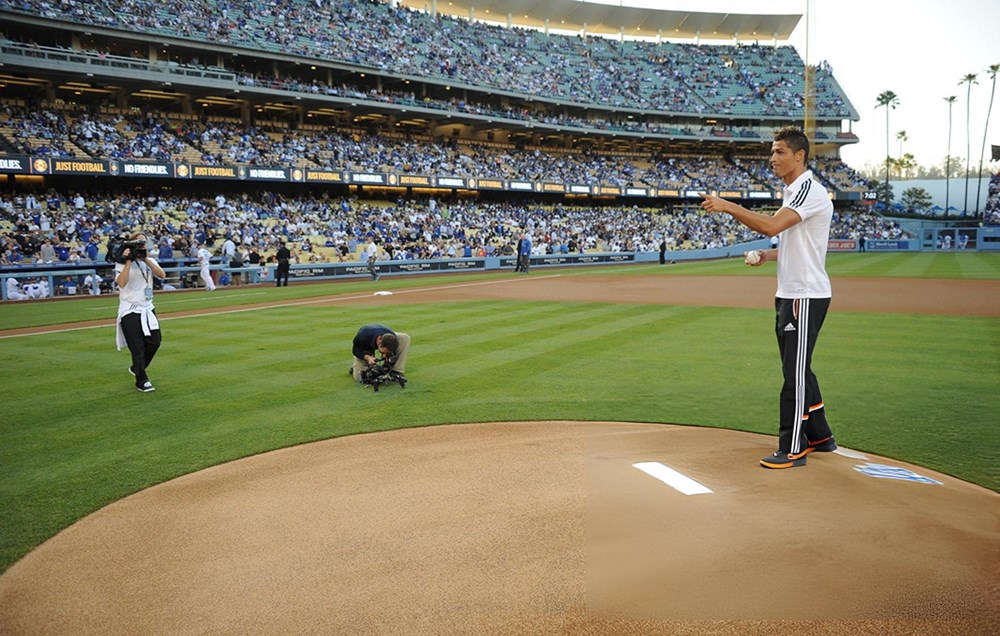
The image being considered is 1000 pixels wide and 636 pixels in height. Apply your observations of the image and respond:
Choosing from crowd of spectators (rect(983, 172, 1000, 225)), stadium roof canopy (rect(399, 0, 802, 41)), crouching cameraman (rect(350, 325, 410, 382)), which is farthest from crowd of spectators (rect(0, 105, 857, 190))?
crouching cameraman (rect(350, 325, 410, 382))

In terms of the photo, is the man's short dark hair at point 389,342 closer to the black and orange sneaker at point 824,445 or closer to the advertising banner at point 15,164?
the black and orange sneaker at point 824,445

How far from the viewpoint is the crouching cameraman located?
8.53 metres

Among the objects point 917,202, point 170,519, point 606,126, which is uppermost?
point 606,126

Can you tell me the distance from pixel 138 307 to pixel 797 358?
8.07 metres

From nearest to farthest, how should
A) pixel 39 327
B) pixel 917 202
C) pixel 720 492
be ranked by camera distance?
pixel 720 492 < pixel 39 327 < pixel 917 202

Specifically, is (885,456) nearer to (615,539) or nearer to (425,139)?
(615,539)

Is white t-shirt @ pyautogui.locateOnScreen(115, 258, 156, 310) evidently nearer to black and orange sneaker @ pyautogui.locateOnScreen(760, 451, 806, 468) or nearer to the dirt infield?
the dirt infield

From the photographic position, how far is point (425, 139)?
54656 millimetres

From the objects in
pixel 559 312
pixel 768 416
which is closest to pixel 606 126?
pixel 559 312

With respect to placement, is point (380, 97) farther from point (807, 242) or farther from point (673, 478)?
point (673, 478)

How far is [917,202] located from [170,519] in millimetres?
109481

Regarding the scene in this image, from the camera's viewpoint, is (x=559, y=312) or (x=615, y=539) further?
(x=559, y=312)

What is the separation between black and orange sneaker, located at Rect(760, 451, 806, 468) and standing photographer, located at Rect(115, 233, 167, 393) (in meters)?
7.71

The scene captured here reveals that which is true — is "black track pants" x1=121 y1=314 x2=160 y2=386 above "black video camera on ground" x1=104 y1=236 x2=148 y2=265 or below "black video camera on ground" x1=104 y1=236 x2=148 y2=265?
below
